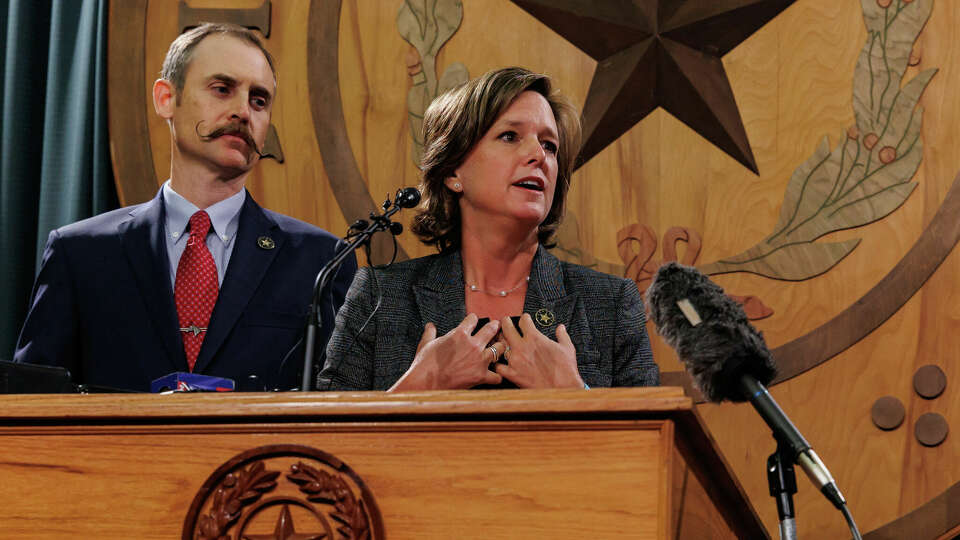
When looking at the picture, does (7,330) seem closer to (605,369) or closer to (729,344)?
(605,369)

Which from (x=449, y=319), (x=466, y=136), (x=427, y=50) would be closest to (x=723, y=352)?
(x=449, y=319)

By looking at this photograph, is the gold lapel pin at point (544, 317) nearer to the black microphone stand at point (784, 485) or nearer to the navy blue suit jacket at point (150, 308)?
the navy blue suit jacket at point (150, 308)

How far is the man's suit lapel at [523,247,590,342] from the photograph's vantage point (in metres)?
2.12

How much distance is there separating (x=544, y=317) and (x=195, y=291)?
0.94 metres

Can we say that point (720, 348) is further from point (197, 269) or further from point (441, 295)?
point (197, 269)

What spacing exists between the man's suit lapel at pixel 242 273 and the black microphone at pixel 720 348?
4.92ft

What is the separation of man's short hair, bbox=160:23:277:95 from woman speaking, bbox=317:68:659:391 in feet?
2.38

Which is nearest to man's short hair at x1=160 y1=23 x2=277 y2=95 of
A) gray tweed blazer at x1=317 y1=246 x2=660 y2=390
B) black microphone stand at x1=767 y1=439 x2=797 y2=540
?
gray tweed blazer at x1=317 y1=246 x2=660 y2=390

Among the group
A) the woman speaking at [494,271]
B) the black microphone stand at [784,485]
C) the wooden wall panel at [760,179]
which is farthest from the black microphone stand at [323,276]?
the wooden wall panel at [760,179]

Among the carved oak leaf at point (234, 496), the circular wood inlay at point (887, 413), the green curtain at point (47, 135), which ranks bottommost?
the carved oak leaf at point (234, 496)

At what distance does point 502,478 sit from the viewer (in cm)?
114

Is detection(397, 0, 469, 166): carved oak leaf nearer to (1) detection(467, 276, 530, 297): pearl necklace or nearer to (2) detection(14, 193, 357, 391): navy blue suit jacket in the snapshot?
(2) detection(14, 193, 357, 391): navy blue suit jacket

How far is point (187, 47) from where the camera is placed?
2.78 metres

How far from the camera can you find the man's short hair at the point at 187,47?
9.08ft
